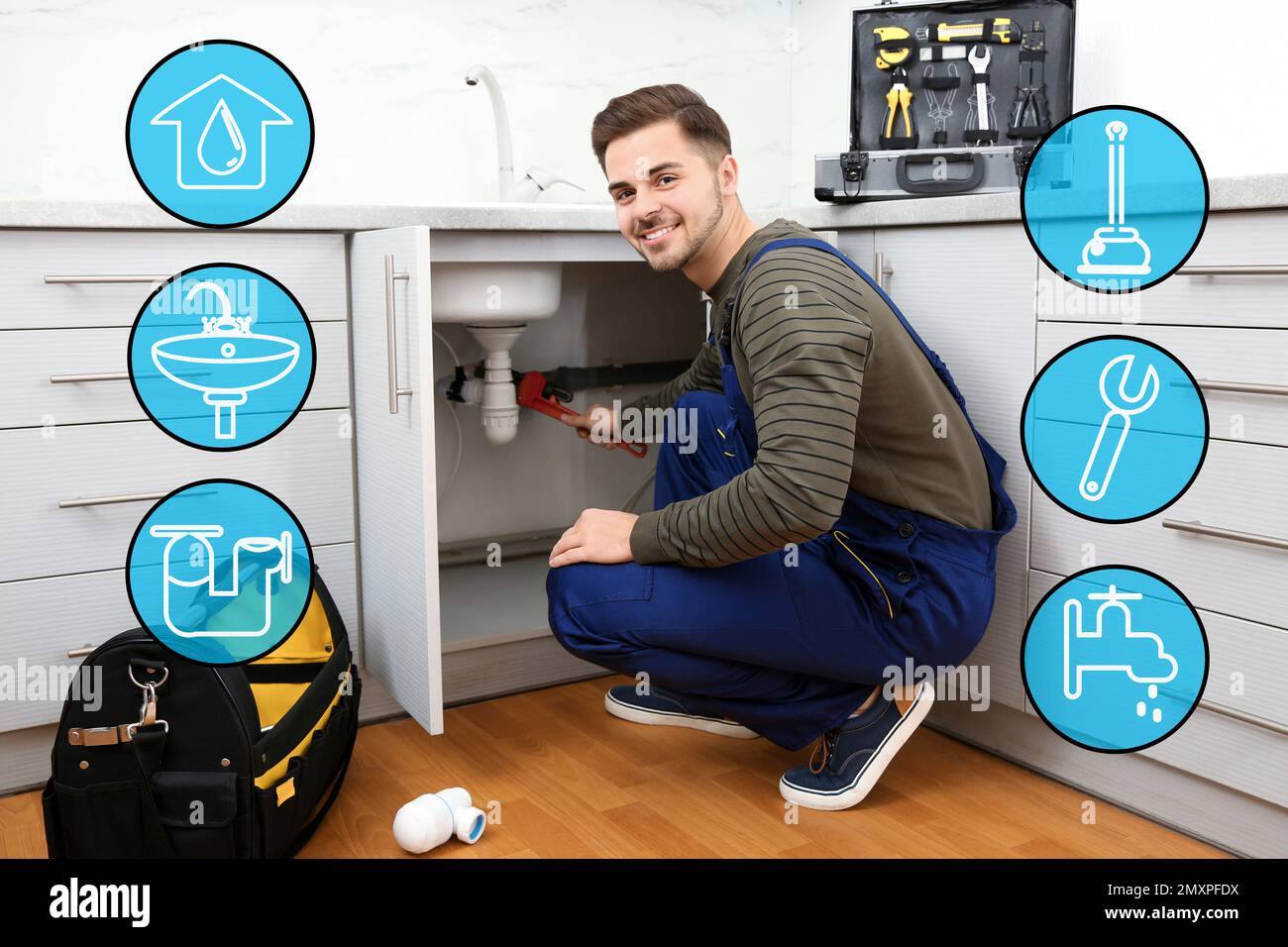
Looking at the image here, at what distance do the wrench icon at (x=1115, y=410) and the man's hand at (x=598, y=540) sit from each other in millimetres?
598

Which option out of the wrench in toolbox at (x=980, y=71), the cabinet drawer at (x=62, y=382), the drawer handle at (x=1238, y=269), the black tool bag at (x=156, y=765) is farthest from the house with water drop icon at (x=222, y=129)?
the drawer handle at (x=1238, y=269)

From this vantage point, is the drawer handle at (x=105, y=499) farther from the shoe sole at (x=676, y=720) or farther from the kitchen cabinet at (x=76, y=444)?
the shoe sole at (x=676, y=720)

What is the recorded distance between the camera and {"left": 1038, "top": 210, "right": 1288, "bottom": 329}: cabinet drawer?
53.9 inches

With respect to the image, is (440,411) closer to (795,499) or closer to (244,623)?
(244,623)

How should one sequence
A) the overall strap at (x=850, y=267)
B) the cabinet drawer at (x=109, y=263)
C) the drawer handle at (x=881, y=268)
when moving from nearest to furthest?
the overall strap at (x=850, y=267) < the cabinet drawer at (x=109, y=263) < the drawer handle at (x=881, y=268)

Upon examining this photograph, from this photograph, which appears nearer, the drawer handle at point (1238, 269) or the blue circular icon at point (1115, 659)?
the drawer handle at point (1238, 269)

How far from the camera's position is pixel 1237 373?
1422 millimetres

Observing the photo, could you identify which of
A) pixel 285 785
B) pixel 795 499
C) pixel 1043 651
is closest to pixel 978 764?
pixel 1043 651

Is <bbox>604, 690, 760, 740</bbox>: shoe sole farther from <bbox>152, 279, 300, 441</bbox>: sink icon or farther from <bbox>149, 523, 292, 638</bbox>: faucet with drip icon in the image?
<bbox>152, 279, 300, 441</bbox>: sink icon

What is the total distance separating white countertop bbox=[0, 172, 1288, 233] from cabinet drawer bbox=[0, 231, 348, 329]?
2 centimetres

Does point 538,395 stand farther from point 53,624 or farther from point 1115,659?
point 1115,659

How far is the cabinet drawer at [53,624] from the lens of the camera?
1.63m

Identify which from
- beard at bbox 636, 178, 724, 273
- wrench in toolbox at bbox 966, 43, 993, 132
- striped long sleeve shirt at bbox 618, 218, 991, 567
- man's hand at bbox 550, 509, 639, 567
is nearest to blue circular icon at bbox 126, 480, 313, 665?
man's hand at bbox 550, 509, 639, 567

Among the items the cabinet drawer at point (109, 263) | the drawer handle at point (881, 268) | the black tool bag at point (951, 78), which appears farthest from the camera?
the black tool bag at point (951, 78)
